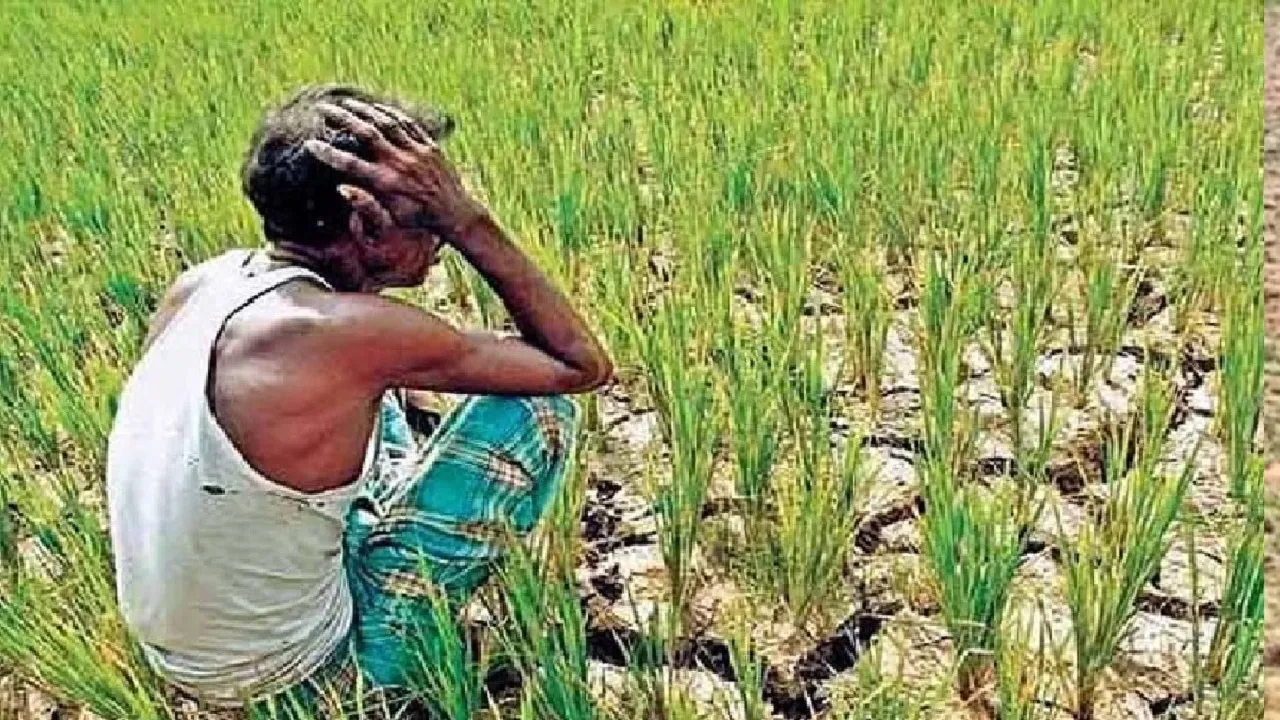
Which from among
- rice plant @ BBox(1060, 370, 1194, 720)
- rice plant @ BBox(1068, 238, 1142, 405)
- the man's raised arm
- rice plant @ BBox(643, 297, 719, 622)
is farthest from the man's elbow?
rice plant @ BBox(1068, 238, 1142, 405)

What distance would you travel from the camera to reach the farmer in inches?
60.1

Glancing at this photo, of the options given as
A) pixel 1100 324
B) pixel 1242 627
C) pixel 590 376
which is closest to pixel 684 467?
pixel 590 376

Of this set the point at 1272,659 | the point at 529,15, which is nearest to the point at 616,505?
the point at 1272,659

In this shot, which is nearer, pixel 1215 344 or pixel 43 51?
pixel 1215 344

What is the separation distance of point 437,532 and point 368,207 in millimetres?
337

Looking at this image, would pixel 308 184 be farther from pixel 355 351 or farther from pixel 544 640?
pixel 544 640

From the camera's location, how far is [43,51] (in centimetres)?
525

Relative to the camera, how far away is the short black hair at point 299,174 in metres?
1.56

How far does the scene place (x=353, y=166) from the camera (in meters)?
1.54

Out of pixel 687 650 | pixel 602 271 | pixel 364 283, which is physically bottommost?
pixel 687 650

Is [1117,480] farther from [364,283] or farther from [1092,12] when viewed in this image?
[1092,12]

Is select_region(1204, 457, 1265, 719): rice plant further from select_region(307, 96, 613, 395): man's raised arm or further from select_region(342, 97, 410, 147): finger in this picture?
select_region(342, 97, 410, 147): finger

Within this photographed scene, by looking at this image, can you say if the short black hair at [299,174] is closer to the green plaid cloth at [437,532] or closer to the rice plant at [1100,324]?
the green plaid cloth at [437,532]

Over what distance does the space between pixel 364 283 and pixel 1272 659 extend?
864 millimetres
